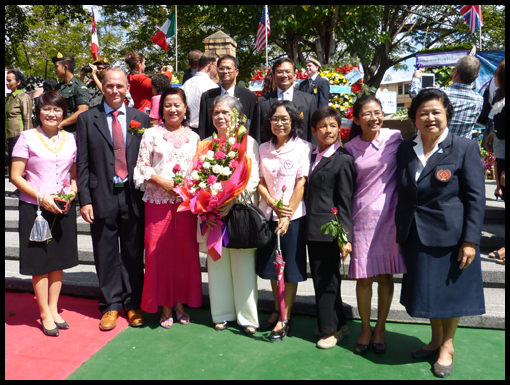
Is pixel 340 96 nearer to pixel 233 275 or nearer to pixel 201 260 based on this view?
pixel 201 260

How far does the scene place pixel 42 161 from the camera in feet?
12.2

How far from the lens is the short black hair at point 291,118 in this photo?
144 inches

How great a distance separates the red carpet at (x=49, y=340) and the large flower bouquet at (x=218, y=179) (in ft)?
4.33

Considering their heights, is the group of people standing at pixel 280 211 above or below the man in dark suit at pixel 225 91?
below

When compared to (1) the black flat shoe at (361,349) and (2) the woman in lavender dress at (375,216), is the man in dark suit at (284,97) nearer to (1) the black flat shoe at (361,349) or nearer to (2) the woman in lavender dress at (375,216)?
(2) the woman in lavender dress at (375,216)

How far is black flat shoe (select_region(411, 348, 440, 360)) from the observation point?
3289 mm

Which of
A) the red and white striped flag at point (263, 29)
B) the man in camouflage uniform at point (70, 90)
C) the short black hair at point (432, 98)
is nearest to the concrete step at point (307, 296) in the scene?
the short black hair at point (432, 98)

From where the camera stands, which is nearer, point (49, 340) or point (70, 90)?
point (49, 340)

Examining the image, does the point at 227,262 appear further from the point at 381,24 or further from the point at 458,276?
the point at 381,24

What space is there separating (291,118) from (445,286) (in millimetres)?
1779

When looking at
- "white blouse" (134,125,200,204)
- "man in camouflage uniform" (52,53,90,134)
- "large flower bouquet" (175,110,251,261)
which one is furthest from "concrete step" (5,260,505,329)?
"man in camouflage uniform" (52,53,90,134)

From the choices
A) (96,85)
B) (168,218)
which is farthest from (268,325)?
(96,85)

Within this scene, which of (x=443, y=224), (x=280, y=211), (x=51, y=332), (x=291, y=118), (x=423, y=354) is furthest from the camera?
(x=51, y=332)

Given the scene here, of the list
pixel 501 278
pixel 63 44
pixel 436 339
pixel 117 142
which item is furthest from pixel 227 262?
pixel 63 44
